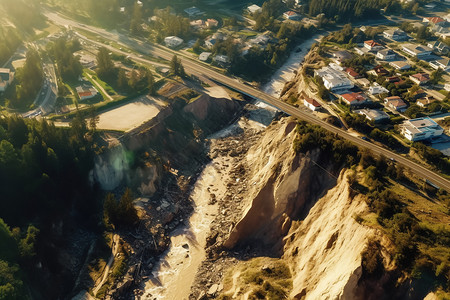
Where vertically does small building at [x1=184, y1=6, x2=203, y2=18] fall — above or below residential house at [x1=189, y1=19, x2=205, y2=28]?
above

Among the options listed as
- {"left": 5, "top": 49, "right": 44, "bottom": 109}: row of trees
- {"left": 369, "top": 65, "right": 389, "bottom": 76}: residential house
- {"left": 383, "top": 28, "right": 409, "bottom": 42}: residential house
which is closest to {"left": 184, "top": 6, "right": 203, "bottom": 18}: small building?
{"left": 5, "top": 49, "right": 44, "bottom": 109}: row of trees

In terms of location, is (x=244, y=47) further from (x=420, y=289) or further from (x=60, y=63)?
(x=420, y=289)

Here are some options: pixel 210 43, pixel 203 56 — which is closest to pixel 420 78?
pixel 203 56

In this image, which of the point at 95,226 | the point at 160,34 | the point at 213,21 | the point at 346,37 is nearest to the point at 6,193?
the point at 95,226

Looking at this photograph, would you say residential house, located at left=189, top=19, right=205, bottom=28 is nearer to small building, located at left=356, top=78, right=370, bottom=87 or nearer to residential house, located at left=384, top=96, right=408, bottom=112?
small building, located at left=356, top=78, right=370, bottom=87

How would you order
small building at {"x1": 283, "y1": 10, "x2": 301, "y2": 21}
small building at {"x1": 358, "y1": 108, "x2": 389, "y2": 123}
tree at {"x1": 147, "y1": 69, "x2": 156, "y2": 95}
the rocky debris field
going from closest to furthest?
1. the rocky debris field
2. small building at {"x1": 358, "y1": 108, "x2": 389, "y2": 123}
3. tree at {"x1": 147, "y1": 69, "x2": 156, "y2": 95}
4. small building at {"x1": 283, "y1": 10, "x2": 301, "y2": 21}

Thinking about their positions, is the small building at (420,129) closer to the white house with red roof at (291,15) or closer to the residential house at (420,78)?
the residential house at (420,78)

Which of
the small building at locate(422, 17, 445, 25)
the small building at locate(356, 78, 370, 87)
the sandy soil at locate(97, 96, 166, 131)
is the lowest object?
the sandy soil at locate(97, 96, 166, 131)
